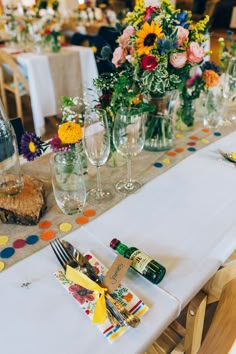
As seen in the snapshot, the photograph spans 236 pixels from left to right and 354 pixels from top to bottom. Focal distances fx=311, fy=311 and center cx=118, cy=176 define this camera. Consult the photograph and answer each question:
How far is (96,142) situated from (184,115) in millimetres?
506

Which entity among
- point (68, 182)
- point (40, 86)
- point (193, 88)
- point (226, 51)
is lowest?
point (40, 86)

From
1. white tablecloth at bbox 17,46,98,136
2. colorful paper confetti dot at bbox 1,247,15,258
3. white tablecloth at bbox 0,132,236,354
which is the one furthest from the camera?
white tablecloth at bbox 17,46,98,136

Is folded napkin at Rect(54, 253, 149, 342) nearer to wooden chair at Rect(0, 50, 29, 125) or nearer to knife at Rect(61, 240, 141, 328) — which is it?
knife at Rect(61, 240, 141, 328)

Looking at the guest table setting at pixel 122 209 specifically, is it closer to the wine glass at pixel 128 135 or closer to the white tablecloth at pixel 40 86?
the wine glass at pixel 128 135

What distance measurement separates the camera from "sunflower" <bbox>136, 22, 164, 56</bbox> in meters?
0.90

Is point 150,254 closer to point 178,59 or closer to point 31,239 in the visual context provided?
point 31,239

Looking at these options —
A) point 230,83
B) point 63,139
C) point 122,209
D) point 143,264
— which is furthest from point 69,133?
point 230,83

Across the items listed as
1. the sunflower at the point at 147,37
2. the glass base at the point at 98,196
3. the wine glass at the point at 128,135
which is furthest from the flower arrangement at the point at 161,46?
the glass base at the point at 98,196

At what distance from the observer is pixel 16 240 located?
72 centimetres

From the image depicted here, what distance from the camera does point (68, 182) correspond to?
81 cm

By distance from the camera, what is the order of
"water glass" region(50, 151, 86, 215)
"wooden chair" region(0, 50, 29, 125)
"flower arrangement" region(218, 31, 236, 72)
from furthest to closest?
1. "wooden chair" region(0, 50, 29, 125)
2. "flower arrangement" region(218, 31, 236, 72)
3. "water glass" region(50, 151, 86, 215)

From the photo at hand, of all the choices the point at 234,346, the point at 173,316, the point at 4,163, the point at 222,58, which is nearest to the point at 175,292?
the point at 173,316

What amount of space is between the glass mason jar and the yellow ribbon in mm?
342

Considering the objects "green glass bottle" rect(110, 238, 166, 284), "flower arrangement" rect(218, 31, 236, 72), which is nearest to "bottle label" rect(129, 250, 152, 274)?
"green glass bottle" rect(110, 238, 166, 284)
